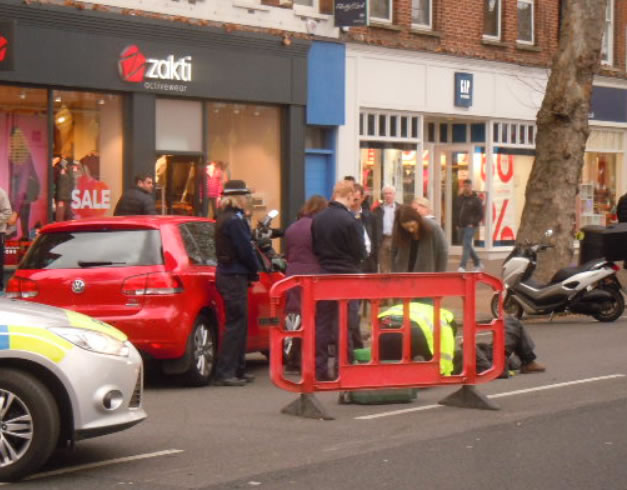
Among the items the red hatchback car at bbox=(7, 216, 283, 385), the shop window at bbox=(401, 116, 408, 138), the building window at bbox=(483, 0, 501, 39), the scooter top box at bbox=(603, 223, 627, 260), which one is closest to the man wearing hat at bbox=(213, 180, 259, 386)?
the red hatchback car at bbox=(7, 216, 283, 385)

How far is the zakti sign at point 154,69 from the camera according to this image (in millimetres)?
21141

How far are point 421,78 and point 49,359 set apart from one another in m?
19.7

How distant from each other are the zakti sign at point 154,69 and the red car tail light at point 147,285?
9532mm

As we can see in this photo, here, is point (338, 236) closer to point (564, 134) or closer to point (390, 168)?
point (564, 134)

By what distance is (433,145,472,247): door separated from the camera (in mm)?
29578

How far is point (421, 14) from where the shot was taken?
27.1 meters

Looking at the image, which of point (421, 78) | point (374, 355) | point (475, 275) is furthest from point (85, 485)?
point (421, 78)

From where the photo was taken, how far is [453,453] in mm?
8789

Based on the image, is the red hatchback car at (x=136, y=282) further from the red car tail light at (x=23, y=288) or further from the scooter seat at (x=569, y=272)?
the scooter seat at (x=569, y=272)

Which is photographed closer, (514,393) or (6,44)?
(514,393)

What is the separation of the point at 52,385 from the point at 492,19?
22.4 metres

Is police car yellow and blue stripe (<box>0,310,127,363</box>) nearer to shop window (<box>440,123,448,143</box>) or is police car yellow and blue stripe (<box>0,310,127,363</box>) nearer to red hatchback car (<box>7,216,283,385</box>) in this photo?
red hatchback car (<box>7,216,283,385</box>)

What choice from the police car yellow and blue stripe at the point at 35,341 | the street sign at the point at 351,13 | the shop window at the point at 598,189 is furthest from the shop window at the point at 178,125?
the police car yellow and blue stripe at the point at 35,341

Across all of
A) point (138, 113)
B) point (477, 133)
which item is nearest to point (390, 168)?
point (477, 133)
